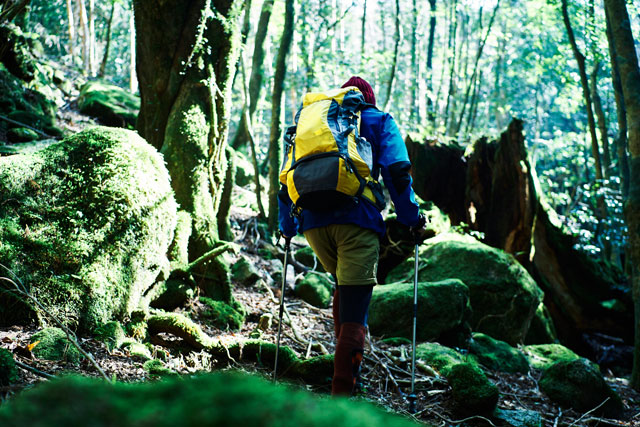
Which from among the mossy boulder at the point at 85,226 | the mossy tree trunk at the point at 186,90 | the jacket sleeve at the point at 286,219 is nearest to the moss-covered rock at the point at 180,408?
the mossy boulder at the point at 85,226

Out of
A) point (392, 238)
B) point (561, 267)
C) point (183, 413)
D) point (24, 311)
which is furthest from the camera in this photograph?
point (561, 267)

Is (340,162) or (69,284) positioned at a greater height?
(340,162)

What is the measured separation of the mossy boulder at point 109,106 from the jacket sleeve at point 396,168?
8.86m

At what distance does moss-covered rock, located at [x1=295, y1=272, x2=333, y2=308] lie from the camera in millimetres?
8055

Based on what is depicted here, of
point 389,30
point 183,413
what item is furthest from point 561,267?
point 389,30

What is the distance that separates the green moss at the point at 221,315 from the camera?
5.66m

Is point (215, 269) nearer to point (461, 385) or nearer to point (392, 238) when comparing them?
point (461, 385)

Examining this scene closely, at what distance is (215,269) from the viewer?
20.5 ft

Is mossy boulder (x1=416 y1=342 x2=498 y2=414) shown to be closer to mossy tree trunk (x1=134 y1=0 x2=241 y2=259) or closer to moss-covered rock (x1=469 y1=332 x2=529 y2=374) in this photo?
moss-covered rock (x1=469 y1=332 x2=529 y2=374)

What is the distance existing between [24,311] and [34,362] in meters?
0.69

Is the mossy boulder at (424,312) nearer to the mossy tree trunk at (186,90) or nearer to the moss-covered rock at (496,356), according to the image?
the moss-covered rock at (496,356)

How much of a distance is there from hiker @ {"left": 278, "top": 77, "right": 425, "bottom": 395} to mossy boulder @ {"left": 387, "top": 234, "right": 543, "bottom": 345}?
498cm

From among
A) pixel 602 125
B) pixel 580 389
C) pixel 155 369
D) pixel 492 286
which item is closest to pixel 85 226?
pixel 155 369

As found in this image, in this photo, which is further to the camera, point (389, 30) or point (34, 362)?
point (389, 30)
